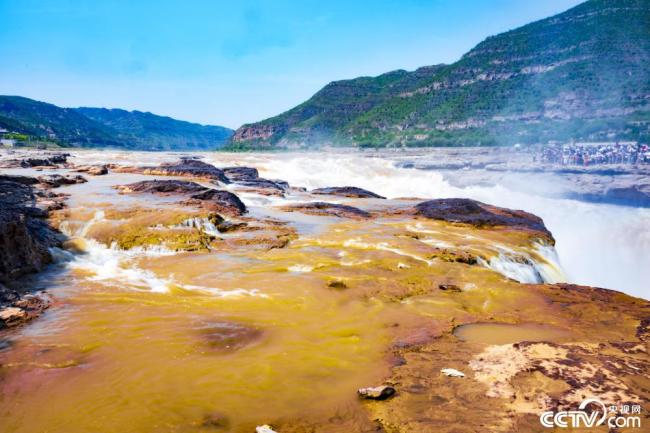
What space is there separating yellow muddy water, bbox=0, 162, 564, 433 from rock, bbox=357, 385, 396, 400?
0.14m

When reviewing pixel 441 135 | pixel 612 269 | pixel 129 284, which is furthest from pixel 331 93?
pixel 129 284

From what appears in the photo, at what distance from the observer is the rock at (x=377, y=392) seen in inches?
234

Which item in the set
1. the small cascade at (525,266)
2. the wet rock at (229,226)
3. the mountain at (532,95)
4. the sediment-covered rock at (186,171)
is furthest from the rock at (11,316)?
the mountain at (532,95)

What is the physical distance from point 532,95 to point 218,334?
104140 millimetres

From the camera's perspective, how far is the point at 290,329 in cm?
834

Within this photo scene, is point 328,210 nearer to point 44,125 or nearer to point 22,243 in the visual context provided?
point 22,243

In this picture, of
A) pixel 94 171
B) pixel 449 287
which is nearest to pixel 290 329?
pixel 449 287

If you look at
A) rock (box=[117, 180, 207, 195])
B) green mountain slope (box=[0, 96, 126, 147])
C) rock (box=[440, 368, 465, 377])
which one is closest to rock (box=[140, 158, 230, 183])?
rock (box=[117, 180, 207, 195])

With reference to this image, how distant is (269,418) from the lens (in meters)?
5.58

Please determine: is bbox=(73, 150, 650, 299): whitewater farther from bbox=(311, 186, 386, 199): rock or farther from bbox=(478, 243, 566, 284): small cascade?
bbox=(311, 186, 386, 199): rock

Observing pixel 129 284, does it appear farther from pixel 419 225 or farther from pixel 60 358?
pixel 419 225

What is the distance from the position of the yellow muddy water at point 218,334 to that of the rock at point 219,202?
462 cm

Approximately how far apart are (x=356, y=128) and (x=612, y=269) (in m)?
104

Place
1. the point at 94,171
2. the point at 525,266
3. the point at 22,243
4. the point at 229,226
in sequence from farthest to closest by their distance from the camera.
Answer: the point at 94,171 → the point at 229,226 → the point at 525,266 → the point at 22,243
